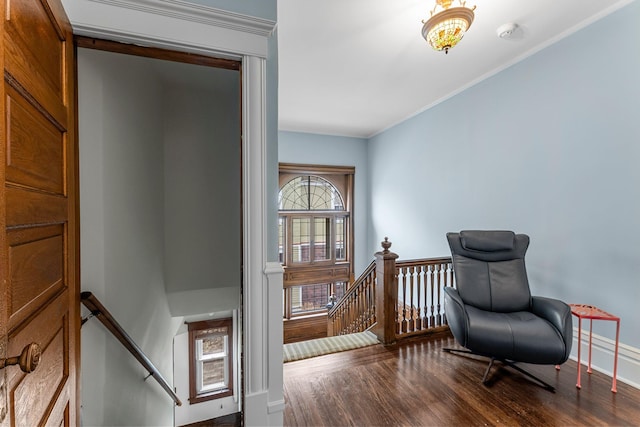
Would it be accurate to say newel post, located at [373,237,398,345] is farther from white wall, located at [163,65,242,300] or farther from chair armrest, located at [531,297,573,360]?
white wall, located at [163,65,242,300]

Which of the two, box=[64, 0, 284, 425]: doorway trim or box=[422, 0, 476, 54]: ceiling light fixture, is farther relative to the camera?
box=[422, 0, 476, 54]: ceiling light fixture

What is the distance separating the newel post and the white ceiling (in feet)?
6.52

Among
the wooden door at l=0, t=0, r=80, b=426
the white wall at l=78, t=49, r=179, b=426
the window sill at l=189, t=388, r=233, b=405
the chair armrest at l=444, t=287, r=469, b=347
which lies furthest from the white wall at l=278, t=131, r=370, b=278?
the wooden door at l=0, t=0, r=80, b=426

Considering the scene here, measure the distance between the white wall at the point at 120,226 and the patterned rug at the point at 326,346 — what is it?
1221 mm

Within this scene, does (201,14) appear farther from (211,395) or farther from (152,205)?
(211,395)

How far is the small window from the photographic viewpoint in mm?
3418

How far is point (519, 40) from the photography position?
241cm

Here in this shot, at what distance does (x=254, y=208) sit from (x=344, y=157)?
411 centimetres

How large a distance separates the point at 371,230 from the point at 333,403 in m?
3.84

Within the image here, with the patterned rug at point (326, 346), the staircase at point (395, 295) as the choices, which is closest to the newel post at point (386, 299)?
the staircase at point (395, 295)

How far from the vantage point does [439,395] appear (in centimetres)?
190

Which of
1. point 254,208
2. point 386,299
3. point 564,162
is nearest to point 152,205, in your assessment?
point 254,208

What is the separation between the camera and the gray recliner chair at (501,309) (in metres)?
1.86

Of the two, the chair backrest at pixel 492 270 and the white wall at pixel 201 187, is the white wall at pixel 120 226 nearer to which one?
the white wall at pixel 201 187
